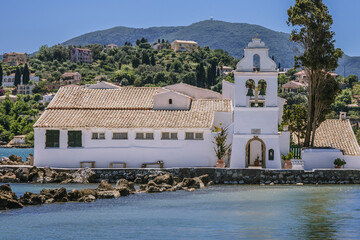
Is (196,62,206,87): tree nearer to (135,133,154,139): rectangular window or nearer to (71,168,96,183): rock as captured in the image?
(135,133,154,139): rectangular window

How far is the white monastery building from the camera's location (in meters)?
42.9

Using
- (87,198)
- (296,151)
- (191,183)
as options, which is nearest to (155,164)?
(191,183)

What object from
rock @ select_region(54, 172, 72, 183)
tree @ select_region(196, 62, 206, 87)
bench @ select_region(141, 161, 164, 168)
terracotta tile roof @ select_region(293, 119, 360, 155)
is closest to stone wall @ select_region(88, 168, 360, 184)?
terracotta tile roof @ select_region(293, 119, 360, 155)

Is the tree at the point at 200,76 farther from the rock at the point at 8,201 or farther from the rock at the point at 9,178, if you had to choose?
the rock at the point at 8,201

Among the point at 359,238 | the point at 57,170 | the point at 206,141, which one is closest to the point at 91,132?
the point at 57,170

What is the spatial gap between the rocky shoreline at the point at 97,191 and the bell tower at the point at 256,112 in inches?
126

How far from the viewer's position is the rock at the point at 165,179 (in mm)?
39969

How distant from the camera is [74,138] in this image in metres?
45.1

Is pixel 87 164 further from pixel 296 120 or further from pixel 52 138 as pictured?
pixel 296 120

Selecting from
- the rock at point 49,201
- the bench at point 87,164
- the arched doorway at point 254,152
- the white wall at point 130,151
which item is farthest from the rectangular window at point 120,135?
the rock at point 49,201

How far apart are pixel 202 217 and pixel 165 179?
378 inches

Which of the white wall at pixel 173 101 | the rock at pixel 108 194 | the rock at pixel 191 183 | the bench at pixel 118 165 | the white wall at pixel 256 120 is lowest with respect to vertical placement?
the rock at pixel 108 194

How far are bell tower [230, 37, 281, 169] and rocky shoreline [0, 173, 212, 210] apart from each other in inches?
126

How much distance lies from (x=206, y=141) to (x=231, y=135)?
155 centimetres
